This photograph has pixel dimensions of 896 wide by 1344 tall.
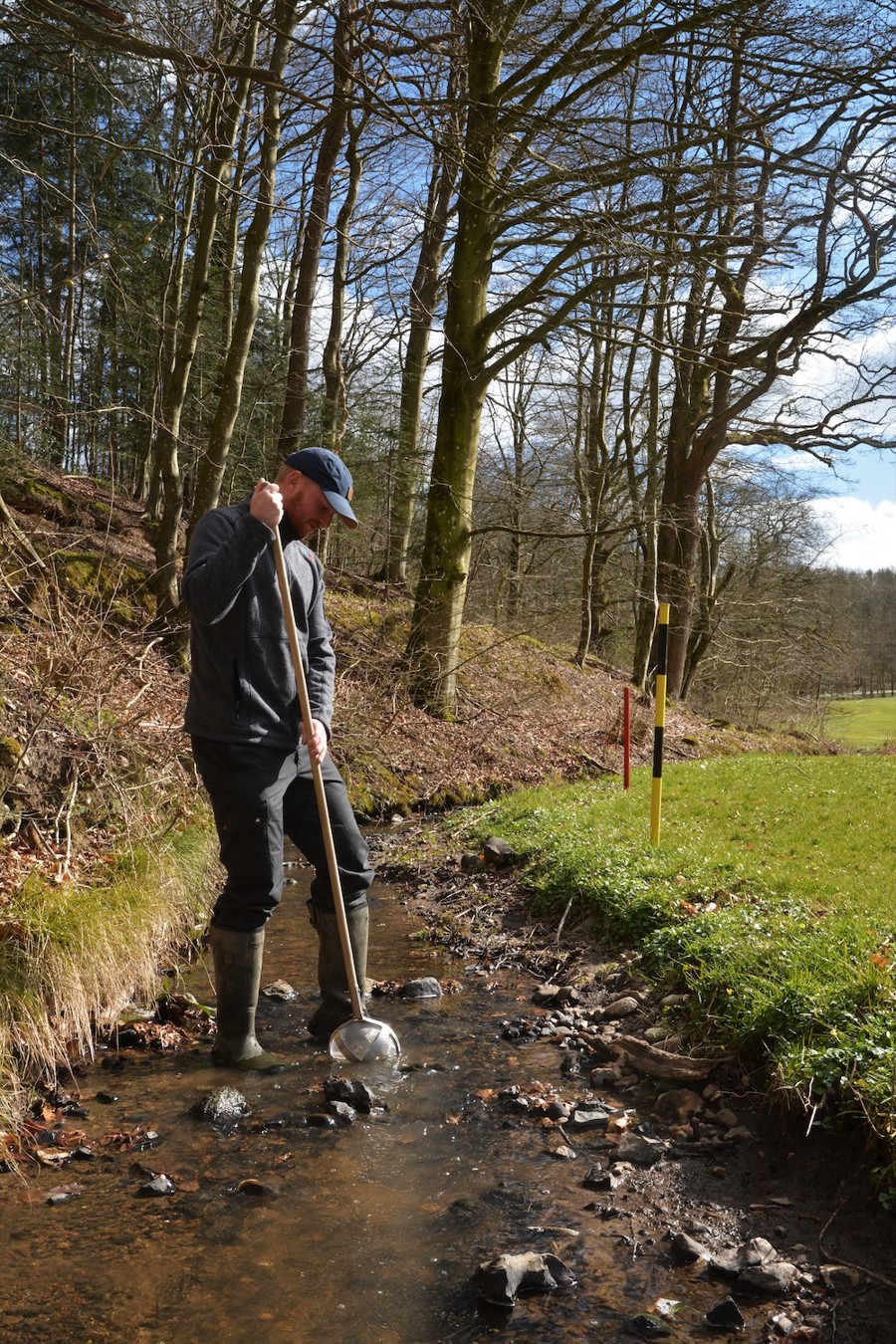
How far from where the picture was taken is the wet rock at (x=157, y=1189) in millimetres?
3484

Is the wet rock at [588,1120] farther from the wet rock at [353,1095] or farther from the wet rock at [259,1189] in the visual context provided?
the wet rock at [259,1189]

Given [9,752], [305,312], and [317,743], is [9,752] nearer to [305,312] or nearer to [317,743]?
[317,743]

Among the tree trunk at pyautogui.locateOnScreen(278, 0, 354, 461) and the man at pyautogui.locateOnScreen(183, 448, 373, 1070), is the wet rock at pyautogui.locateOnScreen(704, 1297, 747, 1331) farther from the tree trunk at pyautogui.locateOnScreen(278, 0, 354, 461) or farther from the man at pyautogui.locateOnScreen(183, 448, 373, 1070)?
the tree trunk at pyautogui.locateOnScreen(278, 0, 354, 461)

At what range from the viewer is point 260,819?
4.39 m

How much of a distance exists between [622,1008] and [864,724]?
1677 inches

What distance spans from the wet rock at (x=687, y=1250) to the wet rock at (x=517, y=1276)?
0.36 meters

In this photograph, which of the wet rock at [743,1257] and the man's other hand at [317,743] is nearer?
the wet rock at [743,1257]

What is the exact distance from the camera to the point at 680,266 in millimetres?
12352

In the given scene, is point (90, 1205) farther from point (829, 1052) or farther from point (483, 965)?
point (483, 965)

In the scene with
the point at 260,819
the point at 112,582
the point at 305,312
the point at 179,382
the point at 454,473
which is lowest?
the point at 260,819

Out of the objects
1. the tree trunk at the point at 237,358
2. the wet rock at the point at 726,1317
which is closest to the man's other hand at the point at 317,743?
the wet rock at the point at 726,1317

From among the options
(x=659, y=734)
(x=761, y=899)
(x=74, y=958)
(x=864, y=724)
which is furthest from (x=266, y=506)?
(x=864, y=724)

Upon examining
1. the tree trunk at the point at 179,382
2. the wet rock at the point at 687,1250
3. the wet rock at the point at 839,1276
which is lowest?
the wet rock at the point at 687,1250

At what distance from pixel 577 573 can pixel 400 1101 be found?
79.1ft
